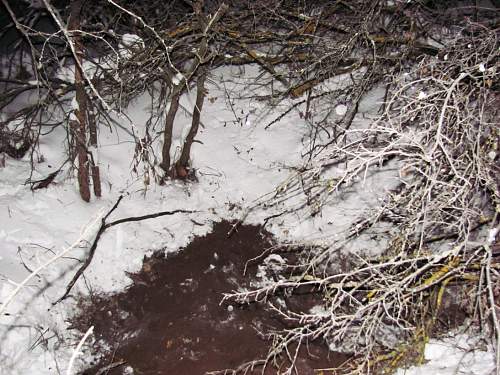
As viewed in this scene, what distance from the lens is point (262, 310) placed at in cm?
645

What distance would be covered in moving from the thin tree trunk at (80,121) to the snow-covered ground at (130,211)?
1.17ft

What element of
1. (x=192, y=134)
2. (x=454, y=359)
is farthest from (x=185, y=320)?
(x=454, y=359)

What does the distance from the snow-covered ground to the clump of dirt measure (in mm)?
302

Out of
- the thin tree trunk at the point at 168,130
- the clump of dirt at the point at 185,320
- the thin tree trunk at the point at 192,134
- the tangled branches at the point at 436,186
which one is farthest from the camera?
the thin tree trunk at the point at 192,134

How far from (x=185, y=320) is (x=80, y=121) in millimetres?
3324

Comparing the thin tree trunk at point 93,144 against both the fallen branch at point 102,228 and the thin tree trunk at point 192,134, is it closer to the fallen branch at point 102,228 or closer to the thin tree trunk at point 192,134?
the fallen branch at point 102,228

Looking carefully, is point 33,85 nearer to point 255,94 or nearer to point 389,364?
point 255,94

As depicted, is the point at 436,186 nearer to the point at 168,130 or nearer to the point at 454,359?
the point at 454,359

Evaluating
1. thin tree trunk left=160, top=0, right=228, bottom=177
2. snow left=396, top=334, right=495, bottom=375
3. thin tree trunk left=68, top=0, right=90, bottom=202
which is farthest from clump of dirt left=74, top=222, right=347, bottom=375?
thin tree trunk left=160, top=0, right=228, bottom=177

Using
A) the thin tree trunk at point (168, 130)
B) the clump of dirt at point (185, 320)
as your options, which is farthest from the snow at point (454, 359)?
the thin tree trunk at point (168, 130)

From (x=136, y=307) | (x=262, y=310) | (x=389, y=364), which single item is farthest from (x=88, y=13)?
(x=389, y=364)

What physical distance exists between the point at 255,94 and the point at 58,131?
4189 millimetres

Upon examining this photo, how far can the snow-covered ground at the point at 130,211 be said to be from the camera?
18.5ft

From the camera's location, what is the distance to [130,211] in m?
7.59
